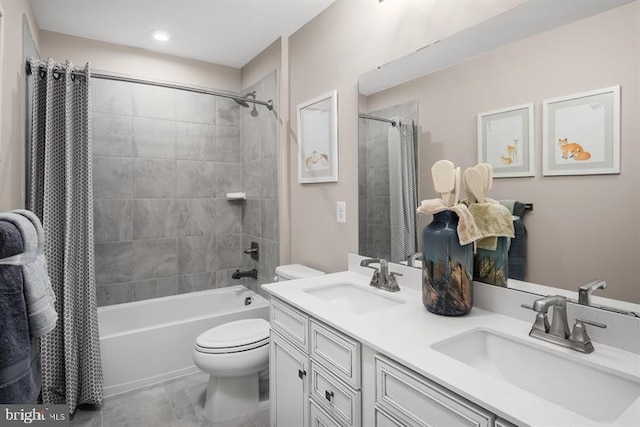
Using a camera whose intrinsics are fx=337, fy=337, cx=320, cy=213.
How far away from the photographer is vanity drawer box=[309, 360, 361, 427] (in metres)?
1.08

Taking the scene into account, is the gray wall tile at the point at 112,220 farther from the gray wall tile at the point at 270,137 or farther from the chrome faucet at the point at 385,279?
the chrome faucet at the point at 385,279

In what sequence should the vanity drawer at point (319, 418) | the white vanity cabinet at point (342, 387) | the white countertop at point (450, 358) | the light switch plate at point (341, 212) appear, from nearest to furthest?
the white countertop at point (450, 358), the white vanity cabinet at point (342, 387), the vanity drawer at point (319, 418), the light switch plate at point (341, 212)

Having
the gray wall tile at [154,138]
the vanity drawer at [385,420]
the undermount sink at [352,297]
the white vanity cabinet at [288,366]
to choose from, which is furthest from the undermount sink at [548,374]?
the gray wall tile at [154,138]

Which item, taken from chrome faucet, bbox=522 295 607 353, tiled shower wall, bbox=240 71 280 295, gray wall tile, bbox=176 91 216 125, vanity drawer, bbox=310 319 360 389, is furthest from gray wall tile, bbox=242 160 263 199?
chrome faucet, bbox=522 295 607 353

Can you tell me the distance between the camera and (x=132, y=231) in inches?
110

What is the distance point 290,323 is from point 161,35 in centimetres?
237

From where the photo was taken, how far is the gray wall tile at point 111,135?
2645 mm

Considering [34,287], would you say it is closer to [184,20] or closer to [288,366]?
[288,366]

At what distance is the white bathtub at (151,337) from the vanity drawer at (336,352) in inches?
59.8

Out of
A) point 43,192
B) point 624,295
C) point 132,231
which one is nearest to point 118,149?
point 132,231

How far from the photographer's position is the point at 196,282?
309cm

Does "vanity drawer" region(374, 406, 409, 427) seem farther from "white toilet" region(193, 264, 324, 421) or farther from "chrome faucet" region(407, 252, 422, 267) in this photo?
"white toilet" region(193, 264, 324, 421)

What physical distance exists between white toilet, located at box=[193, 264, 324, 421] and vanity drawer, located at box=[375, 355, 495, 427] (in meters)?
1.11

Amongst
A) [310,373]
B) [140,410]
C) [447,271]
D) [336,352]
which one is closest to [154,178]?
[140,410]
